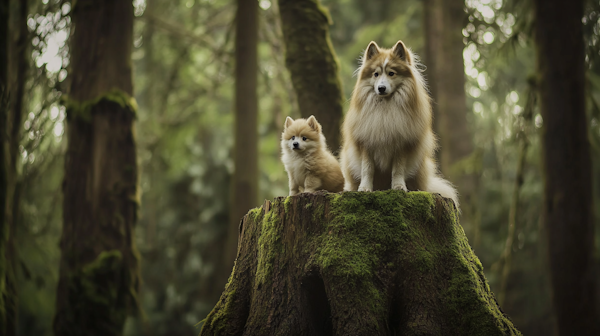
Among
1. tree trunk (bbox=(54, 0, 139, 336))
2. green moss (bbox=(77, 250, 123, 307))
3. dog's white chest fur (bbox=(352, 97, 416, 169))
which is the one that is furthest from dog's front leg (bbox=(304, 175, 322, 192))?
green moss (bbox=(77, 250, 123, 307))

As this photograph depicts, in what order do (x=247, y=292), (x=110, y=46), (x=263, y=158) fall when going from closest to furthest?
(x=247, y=292) → (x=110, y=46) → (x=263, y=158)

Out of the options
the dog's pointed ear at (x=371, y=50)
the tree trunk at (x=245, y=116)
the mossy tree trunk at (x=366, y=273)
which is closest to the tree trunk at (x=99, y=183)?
the tree trunk at (x=245, y=116)

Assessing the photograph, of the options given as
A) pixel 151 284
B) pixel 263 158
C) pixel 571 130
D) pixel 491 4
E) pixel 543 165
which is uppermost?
pixel 491 4

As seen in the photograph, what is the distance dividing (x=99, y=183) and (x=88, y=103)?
1.25 m

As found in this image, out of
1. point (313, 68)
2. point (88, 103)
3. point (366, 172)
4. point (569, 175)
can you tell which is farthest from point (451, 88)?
point (88, 103)

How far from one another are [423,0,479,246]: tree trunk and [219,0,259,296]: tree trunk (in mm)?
4623

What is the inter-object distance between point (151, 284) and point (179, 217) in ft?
9.63

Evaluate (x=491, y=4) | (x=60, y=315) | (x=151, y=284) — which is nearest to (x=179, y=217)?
(x=151, y=284)

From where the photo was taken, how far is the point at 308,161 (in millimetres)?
5719

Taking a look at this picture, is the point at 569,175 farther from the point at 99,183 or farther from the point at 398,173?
the point at 99,183

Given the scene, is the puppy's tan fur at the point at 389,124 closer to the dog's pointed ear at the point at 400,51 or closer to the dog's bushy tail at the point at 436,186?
the dog's pointed ear at the point at 400,51

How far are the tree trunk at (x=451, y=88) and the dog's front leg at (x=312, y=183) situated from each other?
7116 mm

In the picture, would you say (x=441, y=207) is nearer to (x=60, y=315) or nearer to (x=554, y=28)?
(x=554, y=28)

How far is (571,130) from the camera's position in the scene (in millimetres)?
6617
